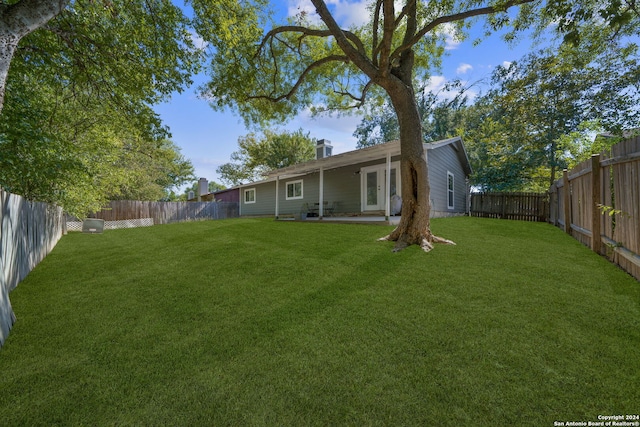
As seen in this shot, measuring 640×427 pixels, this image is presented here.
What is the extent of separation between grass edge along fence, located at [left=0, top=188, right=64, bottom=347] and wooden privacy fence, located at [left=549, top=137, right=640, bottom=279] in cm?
660

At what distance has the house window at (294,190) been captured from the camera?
15436 millimetres

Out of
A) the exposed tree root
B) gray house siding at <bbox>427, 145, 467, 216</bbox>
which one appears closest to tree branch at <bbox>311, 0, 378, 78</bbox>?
the exposed tree root

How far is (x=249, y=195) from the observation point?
2012 cm

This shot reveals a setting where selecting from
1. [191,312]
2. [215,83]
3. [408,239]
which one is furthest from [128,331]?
[215,83]

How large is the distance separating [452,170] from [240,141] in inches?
896

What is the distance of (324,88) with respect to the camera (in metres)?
10.7

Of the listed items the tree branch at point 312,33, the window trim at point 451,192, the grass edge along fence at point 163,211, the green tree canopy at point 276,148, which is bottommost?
the grass edge along fence at point 163,211

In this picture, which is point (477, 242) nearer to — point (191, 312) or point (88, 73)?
point (191, 312)

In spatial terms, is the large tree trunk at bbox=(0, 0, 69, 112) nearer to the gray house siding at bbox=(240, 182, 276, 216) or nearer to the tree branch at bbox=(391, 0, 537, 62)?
the tree branch at bbox=(391, 0, 537, 62)

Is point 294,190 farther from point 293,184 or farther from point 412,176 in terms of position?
point 412,176

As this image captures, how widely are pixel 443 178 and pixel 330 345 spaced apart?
11411 mm

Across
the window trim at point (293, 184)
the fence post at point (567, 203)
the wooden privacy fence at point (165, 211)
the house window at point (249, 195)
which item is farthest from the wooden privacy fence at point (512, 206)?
the wooden privacy fence at point (165, 211)

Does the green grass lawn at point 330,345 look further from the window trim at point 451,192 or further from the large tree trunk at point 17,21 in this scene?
the window trim at point 451,192

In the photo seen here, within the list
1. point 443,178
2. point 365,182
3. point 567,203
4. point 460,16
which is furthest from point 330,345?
point 443,178
